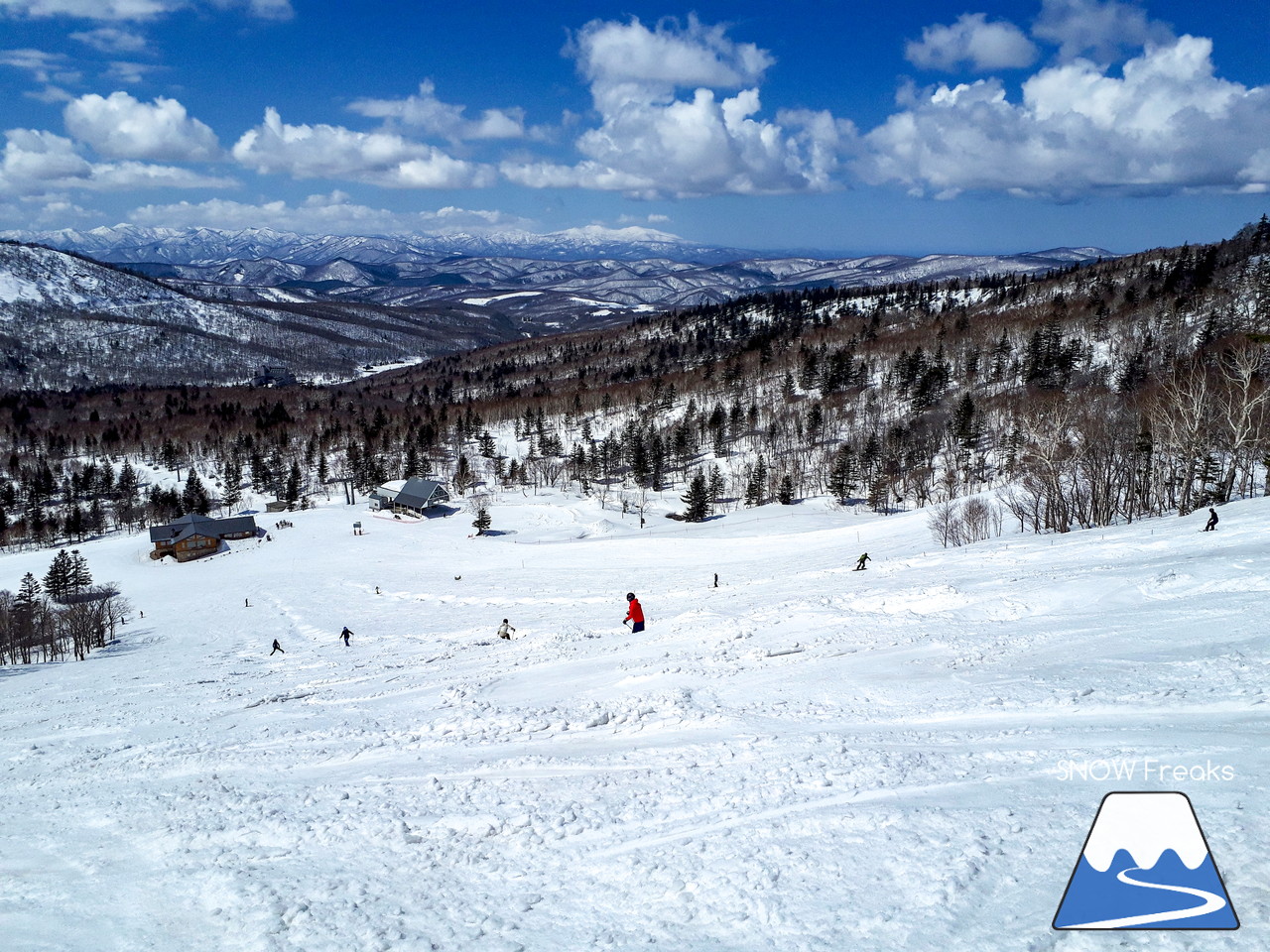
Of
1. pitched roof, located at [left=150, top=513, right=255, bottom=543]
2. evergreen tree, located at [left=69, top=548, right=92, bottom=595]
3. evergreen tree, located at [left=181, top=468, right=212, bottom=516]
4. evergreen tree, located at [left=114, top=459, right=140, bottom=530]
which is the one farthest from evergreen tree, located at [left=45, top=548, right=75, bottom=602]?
evergreen tree, located at [left=114, top=459, right=140, bottom=530]

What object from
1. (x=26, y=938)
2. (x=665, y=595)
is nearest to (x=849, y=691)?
(x=26, y=938)

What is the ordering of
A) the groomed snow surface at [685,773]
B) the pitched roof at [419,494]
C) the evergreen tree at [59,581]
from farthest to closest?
the pitched roof at [419,494], the evergreen tree at [59,581], the groomed snow surface at [685,773]

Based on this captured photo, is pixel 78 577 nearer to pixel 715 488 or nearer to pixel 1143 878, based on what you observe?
pixel 715 488

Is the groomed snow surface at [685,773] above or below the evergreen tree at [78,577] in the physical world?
above

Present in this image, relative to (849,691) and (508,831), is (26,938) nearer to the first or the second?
(508,831)

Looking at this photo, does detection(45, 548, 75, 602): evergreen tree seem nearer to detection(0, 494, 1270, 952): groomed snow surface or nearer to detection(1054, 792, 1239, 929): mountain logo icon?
detection(0, 494, 1270, 952): groomed snow surface

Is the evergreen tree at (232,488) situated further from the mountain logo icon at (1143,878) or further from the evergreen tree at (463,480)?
the mountain logo icon at (1143,878)

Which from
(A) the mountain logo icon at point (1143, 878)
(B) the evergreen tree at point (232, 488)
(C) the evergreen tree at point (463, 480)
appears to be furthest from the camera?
(B) the evergreen tree at point (232, 488)

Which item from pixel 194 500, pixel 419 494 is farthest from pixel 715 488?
pixel 194 500
